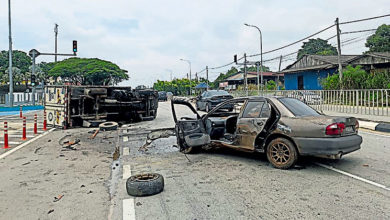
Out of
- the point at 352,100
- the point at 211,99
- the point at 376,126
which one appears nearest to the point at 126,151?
the point at 376,126

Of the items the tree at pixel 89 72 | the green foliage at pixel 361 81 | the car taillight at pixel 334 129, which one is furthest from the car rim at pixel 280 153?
the tree at pixel 89 72

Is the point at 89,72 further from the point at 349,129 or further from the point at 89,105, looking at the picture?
the point at 349,129

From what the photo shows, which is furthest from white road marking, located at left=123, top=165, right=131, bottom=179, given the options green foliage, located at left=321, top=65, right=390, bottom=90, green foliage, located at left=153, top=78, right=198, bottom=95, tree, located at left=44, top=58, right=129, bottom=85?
green foliage, located at left=153, top=78, right=198, bottom=95

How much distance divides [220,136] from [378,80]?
54.0 feet

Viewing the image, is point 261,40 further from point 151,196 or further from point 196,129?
point 151,196

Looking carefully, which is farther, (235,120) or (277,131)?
(235,120)

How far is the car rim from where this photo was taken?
5883 millimetres

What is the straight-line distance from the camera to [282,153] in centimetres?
595

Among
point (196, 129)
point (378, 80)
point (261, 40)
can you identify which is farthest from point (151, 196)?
point (261, 40)

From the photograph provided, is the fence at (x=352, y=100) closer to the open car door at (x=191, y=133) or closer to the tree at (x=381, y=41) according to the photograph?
the open car door at (x=191, y=133)

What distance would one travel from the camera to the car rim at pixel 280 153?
19.3 feet

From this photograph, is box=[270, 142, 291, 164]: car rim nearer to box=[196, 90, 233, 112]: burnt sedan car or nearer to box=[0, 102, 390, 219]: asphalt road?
box=[0, 102, 390, 219]: asphalt road

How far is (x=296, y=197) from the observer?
449 cm

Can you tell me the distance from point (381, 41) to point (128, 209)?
2080 inches
